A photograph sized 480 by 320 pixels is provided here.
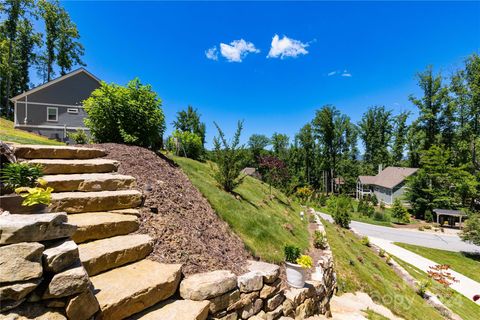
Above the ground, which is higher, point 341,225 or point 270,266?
point 270,266

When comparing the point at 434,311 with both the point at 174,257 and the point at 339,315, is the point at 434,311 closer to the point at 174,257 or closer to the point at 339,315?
the point at 339,315

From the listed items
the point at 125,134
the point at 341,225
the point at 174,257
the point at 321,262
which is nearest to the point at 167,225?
the point at 174,257

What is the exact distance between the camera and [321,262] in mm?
5812

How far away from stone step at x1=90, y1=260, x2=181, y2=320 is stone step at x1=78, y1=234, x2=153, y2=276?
8 cm

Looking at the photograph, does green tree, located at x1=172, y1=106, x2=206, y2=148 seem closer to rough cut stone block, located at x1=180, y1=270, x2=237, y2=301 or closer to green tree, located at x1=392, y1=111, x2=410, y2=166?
rough cut stone block, located at x1=180, y1=270, x2=237, y2=301

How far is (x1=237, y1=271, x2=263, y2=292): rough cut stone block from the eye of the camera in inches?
130

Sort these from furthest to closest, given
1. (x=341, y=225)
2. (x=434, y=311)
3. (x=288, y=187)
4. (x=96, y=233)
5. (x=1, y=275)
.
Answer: (x=341, y=225) < (x=288, y=187) < (x=434, y=311) < (x=96, y=233) < (x=1, y=275)

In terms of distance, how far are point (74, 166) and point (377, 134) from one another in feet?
159

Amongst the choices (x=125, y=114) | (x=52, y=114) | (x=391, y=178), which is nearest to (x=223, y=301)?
(x=125, y=114)

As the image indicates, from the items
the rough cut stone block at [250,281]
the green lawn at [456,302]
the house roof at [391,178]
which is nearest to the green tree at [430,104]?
the house roof at [391,178]

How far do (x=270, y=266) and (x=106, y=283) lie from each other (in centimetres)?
259

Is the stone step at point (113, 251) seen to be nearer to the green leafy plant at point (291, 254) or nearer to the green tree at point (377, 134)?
the green leafy plant at point (291, 254)

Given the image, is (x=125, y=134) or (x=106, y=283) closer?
(x=106, y=283)

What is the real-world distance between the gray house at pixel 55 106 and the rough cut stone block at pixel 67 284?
65.7 feet
